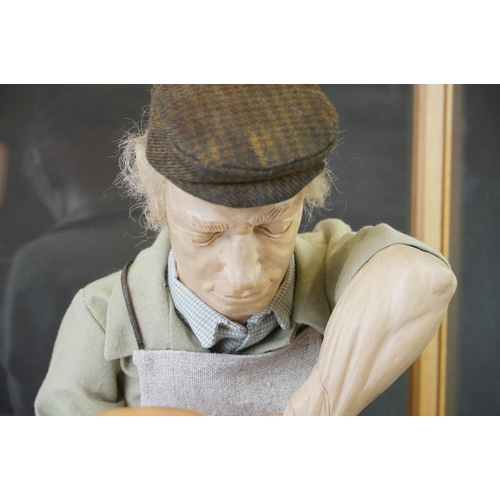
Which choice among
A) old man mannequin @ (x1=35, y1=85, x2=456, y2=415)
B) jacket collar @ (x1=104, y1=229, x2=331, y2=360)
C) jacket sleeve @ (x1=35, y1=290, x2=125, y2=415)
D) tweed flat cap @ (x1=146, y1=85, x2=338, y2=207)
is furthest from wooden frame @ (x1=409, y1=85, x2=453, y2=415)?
jacket sleeve @ (x1=35, y1=290, x2=125, y2=415)

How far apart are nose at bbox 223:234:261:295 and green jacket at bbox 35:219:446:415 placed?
161 millimetres

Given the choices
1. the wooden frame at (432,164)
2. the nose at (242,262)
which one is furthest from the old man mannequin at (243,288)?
the wooden frame at (432,164)

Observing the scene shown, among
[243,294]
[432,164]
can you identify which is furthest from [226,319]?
[432,164]

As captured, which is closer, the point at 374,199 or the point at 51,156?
the point at 51,156

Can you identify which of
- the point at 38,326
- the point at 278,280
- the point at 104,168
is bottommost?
the point at 38,326

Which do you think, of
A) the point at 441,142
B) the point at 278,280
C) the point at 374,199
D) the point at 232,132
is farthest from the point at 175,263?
the point at 441,142

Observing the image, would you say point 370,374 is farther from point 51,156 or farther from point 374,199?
point 51,156

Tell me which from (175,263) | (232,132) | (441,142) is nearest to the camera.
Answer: (232,132)

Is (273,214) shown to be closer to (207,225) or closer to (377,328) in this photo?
(207,225)

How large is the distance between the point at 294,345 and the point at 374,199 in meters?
0.35

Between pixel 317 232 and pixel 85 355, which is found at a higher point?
pixel 317 232

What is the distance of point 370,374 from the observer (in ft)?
2.75

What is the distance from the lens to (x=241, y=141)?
0.73 metres

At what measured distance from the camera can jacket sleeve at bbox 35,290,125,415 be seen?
97cm
